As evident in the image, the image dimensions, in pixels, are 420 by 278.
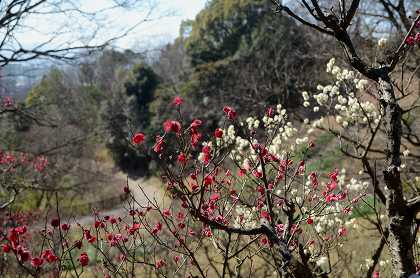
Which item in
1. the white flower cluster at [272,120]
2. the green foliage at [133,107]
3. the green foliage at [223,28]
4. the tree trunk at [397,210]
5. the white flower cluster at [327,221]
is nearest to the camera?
the tree trunk at [397,210]

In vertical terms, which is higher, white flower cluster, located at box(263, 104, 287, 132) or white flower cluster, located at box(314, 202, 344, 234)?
white flower cluster, located at box(263, 104, 287, 132)

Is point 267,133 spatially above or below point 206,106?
below

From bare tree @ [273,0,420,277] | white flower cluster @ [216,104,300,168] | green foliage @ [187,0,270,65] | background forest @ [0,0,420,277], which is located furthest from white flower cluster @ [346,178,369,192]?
green foliage @ [187,0,270,65]

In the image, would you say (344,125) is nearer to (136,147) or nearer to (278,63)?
(136,147)

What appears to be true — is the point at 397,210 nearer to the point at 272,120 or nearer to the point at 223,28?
the point at 272,120

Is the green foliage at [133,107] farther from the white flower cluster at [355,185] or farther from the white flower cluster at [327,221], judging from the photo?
the white flower cluster at [327,221]

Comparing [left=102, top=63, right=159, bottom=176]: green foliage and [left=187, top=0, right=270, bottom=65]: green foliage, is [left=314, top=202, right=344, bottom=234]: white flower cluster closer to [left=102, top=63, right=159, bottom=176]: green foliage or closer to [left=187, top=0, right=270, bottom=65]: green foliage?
[left=187, top=0, right=270, bottom=65]: green foliage

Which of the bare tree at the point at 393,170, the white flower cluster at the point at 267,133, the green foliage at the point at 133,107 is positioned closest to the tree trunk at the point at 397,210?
the bare tree at the point at 393,170

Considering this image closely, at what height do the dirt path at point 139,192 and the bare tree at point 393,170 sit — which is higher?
the dirt path at point 139,192

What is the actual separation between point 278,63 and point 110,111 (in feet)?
35.2

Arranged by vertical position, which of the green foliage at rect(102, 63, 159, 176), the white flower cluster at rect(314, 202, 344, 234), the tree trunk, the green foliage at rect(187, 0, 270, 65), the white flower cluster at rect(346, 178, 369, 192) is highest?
the green foliage at rect(187, 0, 270, 65)

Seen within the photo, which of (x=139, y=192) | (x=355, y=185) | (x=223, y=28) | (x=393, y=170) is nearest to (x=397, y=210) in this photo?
(x=393, y=170)

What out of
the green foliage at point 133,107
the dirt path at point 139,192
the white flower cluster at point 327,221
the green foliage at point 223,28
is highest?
the green foliage at point 223,28

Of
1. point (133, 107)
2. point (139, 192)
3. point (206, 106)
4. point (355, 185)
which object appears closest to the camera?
point (355, 185)
